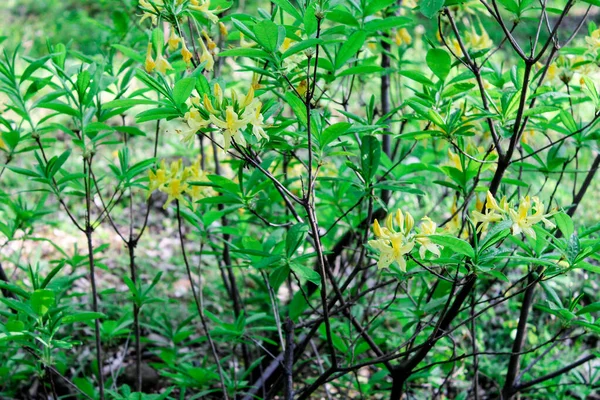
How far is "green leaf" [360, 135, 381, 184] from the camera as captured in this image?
1.62 metres

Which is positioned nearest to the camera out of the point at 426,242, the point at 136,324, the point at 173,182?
the point at 426,242

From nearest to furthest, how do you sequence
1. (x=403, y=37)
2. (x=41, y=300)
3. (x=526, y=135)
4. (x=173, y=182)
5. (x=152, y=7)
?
1. (x=152, y=7)
2. (x=41, y=300)
3. (x=173, y=182)
4. (x=526, y=135)
5. (x=403, y=37)

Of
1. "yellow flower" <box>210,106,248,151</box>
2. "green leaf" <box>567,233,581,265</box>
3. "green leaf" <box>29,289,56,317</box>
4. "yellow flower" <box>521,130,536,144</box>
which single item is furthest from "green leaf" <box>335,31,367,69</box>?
"green leaf" <box>29,289,56,317</box>

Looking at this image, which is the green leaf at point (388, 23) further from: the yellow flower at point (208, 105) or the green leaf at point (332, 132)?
the yellow flower at point (208, 105)

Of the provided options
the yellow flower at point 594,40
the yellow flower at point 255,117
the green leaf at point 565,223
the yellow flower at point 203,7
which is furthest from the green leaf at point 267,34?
the yellow flower at point 594,40

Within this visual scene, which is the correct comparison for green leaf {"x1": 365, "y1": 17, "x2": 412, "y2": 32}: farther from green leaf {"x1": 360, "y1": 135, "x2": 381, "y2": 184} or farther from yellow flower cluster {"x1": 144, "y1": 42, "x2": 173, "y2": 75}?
yellow flower cluster {"x1": 144, "y1": 42, "x2": 173, "y2": 75}

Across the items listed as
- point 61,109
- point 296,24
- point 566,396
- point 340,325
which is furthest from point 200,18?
point 566,396

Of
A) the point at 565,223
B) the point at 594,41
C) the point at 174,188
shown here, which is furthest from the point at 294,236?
the point at 594,41

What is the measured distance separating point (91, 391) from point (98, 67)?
3.52 ft

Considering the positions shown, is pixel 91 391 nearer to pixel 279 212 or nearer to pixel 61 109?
pixel 279 212

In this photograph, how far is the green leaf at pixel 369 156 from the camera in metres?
1.62

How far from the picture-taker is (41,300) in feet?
5.12

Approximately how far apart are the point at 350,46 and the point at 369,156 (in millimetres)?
269

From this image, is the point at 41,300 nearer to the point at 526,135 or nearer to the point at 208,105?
the point at 208,105
